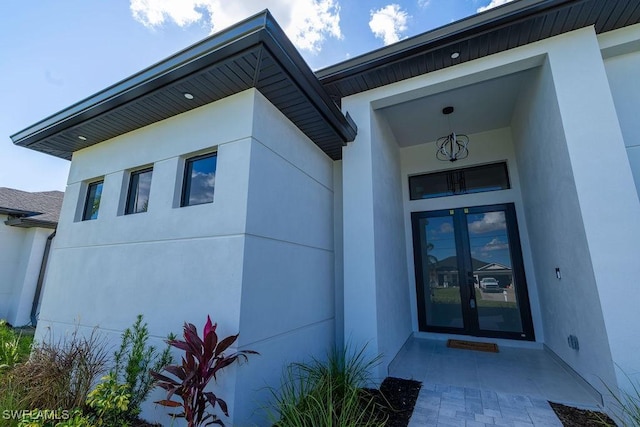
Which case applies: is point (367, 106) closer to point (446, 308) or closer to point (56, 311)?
point (446, 308)

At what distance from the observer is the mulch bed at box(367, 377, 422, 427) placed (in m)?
3.00

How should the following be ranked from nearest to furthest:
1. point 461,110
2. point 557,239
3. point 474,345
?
1. point 557,239
2. point 461,110
3. point 474,345

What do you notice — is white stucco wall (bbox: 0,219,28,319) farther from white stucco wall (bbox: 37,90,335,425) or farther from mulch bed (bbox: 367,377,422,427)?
mulch bed (bbox: 367,377,422,427)

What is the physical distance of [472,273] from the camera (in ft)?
19.4

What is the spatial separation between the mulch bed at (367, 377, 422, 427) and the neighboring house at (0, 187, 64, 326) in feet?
33.0

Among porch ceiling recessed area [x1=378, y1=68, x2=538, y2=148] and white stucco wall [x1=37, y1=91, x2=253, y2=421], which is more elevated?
porch ceiling recessed area [x1=378, y1=68, x2=538, y2=148]

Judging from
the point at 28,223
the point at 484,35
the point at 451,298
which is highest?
the point at 484,35

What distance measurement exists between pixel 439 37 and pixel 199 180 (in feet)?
11.9

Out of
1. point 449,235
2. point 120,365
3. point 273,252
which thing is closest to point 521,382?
point 449,235

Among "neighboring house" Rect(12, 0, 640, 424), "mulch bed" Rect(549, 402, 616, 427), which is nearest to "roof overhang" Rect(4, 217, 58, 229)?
"neighboring house" Rect(12, 0, 640, 424)

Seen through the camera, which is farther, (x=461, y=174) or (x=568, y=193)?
(x=461, y=174)

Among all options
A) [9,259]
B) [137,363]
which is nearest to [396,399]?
[137,363]

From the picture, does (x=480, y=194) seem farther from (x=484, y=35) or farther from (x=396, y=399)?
(x=396, y=399)

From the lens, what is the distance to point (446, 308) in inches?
237
